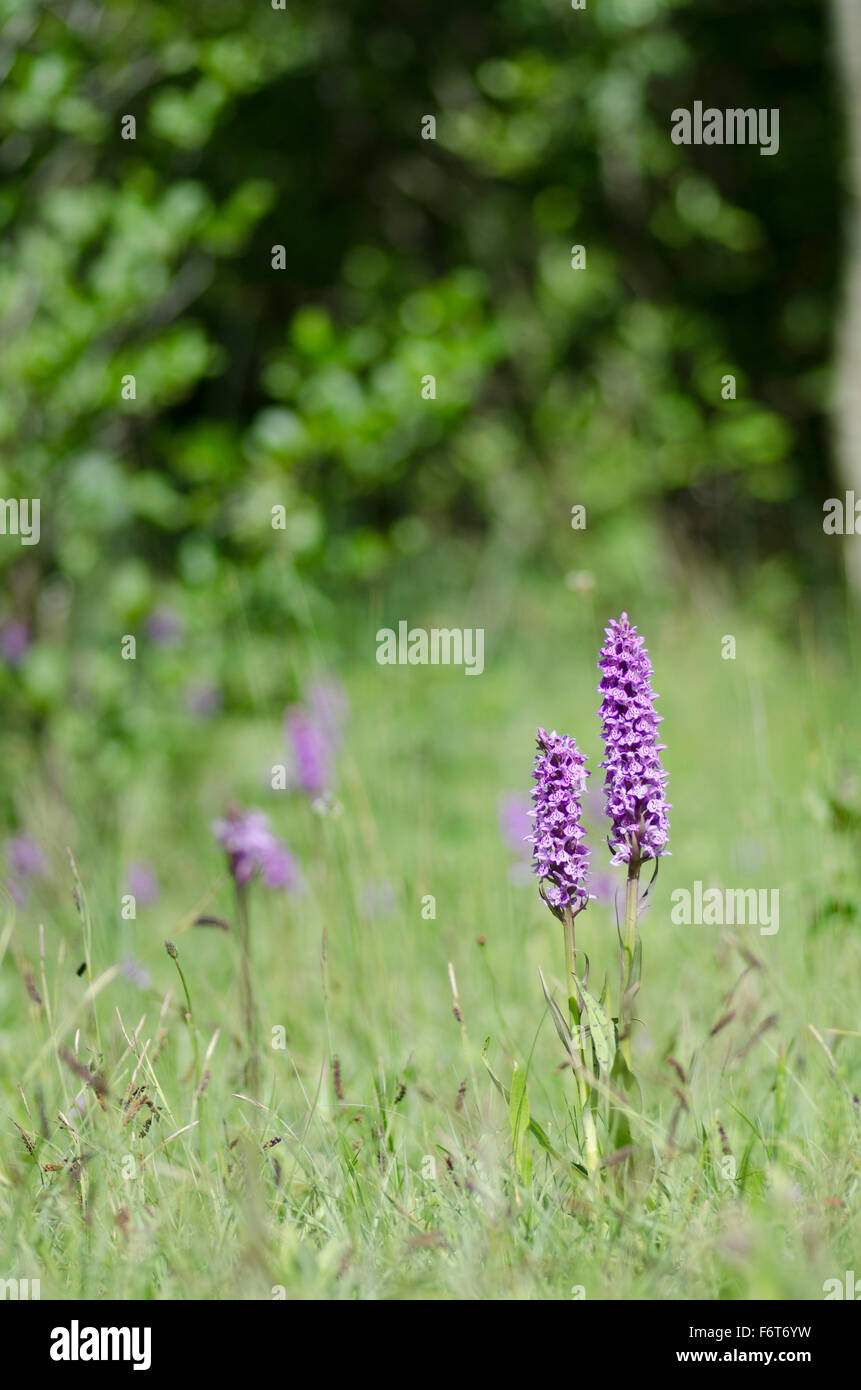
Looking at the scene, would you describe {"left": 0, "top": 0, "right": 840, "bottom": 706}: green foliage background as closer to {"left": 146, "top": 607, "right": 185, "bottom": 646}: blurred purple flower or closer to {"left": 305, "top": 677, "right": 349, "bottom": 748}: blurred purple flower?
{"left": 146, "top": 607, "right": 185, "bottom": 646}: blurred purple flower

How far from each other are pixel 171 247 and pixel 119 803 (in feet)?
5.23

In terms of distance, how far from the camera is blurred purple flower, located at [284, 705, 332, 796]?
8.66 ft

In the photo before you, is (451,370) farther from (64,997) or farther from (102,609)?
(64,997)

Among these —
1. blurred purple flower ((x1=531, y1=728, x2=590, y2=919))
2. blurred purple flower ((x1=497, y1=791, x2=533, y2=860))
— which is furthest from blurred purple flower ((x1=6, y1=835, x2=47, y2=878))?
blurred purple flower ((x1=531, y1=728, x2=590, y2=919))

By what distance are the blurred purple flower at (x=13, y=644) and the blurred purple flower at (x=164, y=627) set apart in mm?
441

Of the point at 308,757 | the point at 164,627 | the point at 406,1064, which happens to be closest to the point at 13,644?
the point at 164,627

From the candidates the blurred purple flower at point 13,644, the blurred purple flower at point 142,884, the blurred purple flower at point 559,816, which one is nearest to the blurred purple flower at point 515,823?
the blurred purple flower at point 142,884

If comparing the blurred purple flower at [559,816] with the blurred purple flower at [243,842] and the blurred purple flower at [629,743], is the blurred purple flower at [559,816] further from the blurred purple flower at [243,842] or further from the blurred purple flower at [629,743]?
the blurred purple flower at [243,842]

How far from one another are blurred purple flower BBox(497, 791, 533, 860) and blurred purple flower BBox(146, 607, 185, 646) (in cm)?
116

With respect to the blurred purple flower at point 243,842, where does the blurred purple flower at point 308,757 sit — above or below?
above

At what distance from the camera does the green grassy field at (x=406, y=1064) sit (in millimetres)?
1396

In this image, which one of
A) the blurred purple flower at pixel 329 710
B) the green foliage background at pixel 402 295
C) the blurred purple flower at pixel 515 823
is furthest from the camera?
the green foliage background at pixel 402 295

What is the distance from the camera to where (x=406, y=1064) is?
192 centimetres

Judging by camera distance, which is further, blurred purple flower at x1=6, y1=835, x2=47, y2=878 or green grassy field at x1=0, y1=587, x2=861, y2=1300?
blurred purple flower at x1=6, y1=835, x2=47, y2=878
